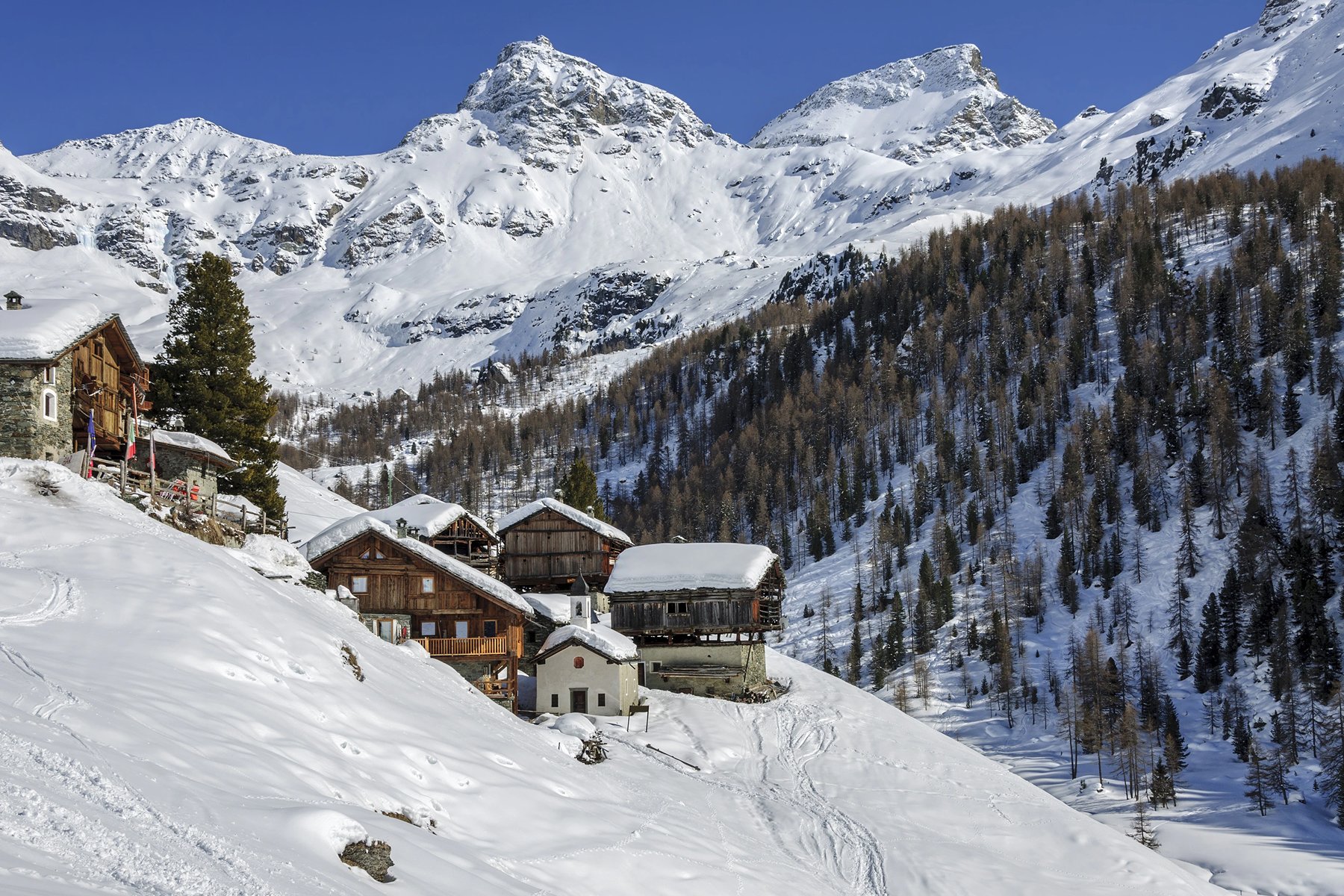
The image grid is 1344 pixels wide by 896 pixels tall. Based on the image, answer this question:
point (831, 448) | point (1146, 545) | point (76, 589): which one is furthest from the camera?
point (831, 448)

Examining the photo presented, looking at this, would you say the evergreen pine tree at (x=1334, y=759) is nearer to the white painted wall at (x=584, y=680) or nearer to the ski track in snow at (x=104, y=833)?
the white painted wall at (x=584, y=680)

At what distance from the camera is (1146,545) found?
414 ft

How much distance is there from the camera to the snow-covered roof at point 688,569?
55812 mm

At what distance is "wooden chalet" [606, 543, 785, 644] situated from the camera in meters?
55.2

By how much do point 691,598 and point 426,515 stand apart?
651 inches

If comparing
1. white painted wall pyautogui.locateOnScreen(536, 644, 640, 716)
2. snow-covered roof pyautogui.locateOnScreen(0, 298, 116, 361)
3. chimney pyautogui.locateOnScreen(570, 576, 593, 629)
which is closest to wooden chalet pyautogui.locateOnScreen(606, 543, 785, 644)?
chimney pyautogui.locateOnScreen(570, 576, 593, 629)

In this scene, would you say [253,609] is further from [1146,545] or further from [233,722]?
[1146,545]

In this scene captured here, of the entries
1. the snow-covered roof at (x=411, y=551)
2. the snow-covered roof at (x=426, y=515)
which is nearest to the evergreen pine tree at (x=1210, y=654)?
the snow-covered roof at (x=426, y=515)

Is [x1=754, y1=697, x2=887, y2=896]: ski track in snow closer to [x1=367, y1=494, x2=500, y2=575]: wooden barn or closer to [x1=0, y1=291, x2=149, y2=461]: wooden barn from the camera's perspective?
[x1=367, y1=494, x2=500, y2=575]: wooden barn

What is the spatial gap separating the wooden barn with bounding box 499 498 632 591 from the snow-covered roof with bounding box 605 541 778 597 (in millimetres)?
11282

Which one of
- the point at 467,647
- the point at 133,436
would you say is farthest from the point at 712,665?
the point at 133,436

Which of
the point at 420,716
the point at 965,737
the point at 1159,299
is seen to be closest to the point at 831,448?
the point at 1159,299

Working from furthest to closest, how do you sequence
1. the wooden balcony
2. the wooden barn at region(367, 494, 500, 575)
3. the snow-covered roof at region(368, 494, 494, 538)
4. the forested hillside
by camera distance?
the forested hillside, the wooden barn at region(367, 494, 500, 575), the snow-covered roof at region(368, 494, 494, 538), the wooden balcony

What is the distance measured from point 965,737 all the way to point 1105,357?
88.1 meters
